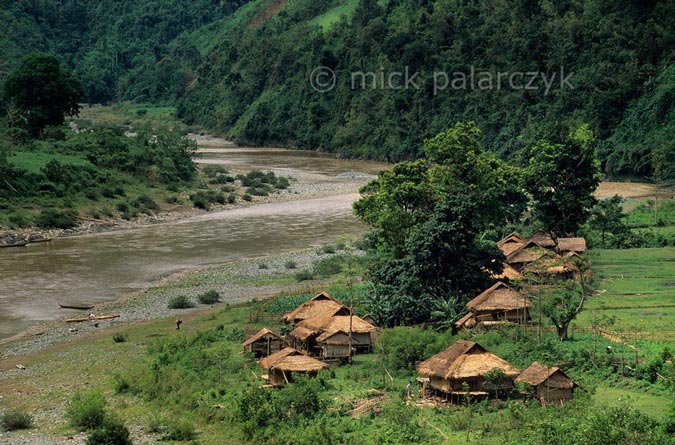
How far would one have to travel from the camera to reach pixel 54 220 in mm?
66000

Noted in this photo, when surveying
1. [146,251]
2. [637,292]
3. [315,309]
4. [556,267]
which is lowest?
[146,251]

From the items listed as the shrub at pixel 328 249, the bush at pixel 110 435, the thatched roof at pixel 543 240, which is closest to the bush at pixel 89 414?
the bush at pixel 110 435

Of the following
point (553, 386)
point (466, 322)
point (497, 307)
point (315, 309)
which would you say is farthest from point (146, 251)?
point (553, 386)

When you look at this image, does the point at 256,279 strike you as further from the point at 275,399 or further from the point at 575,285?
the point at 275,399

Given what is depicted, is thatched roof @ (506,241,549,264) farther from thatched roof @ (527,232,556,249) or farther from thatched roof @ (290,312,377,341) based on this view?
thatched roof @ (290,312,377,341)

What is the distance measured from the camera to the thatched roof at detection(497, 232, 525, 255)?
50.3m

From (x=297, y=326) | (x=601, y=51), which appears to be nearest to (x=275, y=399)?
(x=297, y=326)

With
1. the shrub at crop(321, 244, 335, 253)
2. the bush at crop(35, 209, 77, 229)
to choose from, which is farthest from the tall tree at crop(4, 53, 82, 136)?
the shrub at crop(321, 244, 335, 253)

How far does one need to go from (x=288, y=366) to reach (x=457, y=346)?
5.63 meters

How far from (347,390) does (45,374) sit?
11.5 metres

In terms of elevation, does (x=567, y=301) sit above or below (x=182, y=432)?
above

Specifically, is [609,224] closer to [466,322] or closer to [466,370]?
[466,322]

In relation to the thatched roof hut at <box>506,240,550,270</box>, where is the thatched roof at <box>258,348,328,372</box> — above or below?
below

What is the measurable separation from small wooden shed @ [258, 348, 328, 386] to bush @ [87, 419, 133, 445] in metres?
6.03
